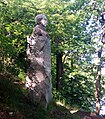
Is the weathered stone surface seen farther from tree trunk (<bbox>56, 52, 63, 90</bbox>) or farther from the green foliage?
tree trunk (<bbox>56, 52, 63, 90</bbox>)

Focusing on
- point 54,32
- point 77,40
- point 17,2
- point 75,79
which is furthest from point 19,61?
point 75,79

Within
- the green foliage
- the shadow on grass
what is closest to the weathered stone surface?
the shadow on grass

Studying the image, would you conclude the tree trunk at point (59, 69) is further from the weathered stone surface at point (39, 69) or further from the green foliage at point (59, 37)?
the weathered stone surface at point (39, 69)

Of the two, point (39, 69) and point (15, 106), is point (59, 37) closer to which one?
point (39, 69)

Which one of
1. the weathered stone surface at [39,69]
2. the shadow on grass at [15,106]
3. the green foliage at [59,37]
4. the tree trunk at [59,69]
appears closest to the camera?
the shadow on grass at [15,106]

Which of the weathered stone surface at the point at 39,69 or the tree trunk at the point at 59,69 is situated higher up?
the weathered stone surface at the point at 39,69

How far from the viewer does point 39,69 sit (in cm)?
898

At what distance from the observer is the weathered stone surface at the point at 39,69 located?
8.84 metres

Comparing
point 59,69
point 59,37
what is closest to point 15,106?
point 59,37

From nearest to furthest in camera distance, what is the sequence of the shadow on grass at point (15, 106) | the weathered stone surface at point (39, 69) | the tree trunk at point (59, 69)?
the shadow on grass at point (15, 106), the weathered stone surface at point (39, 69), the tree trunk at point (59, 69)

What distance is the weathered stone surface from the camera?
884 cm

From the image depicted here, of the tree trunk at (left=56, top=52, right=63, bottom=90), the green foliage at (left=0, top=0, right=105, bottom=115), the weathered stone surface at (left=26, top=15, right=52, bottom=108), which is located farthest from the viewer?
the tree trunk at (left=56, top=52, right=63, bottom=90)

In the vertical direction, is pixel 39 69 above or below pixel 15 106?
above

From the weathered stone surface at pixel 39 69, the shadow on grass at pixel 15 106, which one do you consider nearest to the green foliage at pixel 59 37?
the shadow on grass at pixel 15 106
